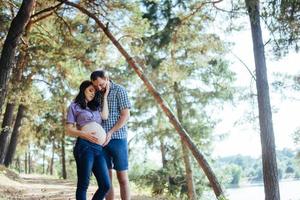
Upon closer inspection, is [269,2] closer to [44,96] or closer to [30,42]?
[30,42]

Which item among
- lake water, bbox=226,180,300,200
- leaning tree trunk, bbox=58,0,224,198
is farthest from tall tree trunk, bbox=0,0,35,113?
lake water, bbox=226,180,300,200

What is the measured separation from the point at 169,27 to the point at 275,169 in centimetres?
662

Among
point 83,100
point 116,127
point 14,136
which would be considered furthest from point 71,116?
point 14,136

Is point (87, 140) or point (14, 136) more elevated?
point (14, 136)

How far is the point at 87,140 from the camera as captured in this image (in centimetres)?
486

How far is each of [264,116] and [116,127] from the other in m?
5.93

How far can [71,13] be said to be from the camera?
1265cm

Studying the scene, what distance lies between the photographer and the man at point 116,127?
5.12 m

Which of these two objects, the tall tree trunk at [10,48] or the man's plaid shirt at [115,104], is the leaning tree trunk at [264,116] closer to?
the tall tree trunk at [10,48]

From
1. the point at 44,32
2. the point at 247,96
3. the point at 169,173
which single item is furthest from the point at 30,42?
the point at 169,173

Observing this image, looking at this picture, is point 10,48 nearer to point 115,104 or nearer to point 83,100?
point 115,104

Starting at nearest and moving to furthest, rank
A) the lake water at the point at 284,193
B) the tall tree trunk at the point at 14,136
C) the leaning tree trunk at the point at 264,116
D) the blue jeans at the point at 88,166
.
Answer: the blue jeans at the point at 88,166 < the leaning tree trunk at the point at 264,116 < the lake water at the point at 284,193 < the tall tree trunk at the point at 14,136

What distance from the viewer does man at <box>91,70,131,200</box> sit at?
5.12 m

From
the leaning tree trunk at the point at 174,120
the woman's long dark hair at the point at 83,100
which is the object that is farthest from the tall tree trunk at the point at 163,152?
the woman's long dark hair at the point at 83,100
